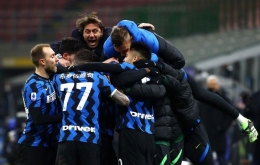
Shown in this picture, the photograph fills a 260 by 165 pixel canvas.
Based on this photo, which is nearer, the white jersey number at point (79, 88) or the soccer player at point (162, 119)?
the white jersey number at point (79, 88)

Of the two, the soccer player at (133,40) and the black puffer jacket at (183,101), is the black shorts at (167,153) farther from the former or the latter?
the soccer player at (133,40)

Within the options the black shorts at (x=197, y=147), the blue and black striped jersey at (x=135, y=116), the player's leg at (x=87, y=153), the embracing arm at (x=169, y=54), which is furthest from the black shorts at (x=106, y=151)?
the embracing arm at (x=169, y=54)

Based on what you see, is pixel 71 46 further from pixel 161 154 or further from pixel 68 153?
pixel 161 154

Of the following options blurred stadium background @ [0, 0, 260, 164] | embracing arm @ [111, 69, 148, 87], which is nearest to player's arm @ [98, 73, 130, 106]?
embracing arm @ [111, 69, 148, 87]

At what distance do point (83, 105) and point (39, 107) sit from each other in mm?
700

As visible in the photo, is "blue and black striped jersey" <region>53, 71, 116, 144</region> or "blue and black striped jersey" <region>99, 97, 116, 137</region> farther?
"blue and black striped jersey" <region>99, 97, 116, 137</region>

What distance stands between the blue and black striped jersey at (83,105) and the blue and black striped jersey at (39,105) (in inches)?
19.4

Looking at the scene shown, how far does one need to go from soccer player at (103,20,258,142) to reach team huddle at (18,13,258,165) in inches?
0.4

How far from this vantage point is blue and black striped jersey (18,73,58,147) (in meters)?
9.49

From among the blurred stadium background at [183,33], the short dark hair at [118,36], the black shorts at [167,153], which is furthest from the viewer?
the blurred stadium background at [183,33]

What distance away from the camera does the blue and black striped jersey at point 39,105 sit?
9.49 meters

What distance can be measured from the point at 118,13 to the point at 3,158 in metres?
6.70

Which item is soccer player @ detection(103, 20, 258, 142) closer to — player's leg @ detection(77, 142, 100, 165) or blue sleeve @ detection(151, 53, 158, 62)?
blue sleeve @ detection(151, 53, 158, 62)

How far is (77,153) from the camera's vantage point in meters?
9.04
